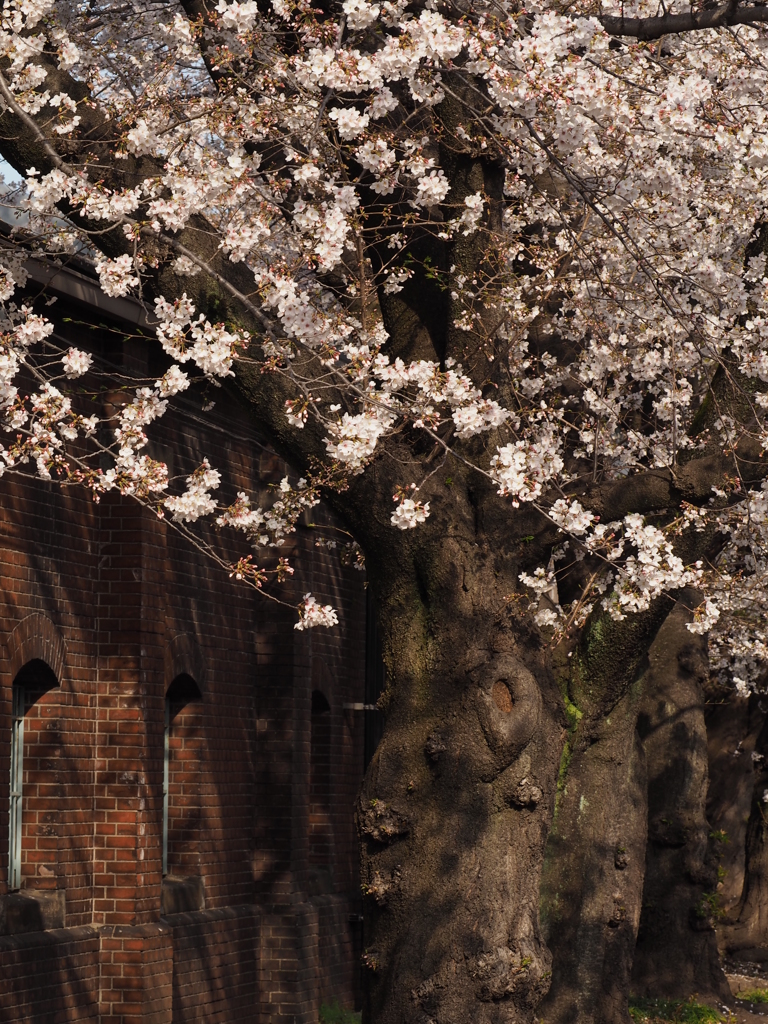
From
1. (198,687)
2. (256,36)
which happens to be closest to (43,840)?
(198,687)

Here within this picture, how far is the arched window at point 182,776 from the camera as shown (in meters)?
14.3

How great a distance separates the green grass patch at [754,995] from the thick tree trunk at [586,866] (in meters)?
7.59

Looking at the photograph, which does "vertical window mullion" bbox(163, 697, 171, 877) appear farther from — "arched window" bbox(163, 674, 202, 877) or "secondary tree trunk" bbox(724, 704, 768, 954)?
"secondary tree trunk" bbox(724, 704, 768, 954)

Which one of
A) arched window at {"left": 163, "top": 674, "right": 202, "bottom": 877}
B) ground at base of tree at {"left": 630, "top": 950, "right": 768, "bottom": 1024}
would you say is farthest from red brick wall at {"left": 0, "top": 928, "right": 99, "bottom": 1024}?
ground at base of tree at {"left": 630, "top": 950, "right": 768, "bottom": 1024}

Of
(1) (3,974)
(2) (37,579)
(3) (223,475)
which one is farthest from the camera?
(3) (223,475)

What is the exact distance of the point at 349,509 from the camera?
7879mm

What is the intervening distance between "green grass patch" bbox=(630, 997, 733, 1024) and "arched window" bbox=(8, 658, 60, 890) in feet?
20.8

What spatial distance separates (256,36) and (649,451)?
5298mm

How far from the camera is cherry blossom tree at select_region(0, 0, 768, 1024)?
7.45 meters

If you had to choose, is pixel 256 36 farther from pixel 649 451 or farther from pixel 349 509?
pixel 649 451

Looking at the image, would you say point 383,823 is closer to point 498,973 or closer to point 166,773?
point 498,973

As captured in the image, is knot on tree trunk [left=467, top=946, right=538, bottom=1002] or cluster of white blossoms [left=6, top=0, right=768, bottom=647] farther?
knot on tree trunk [left=467, top=946, right=538, bottom=1002]

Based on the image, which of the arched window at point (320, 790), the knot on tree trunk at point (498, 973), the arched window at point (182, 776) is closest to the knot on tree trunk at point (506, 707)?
the knot on tree trunk at point (498, 973)

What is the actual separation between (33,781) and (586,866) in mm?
4229
